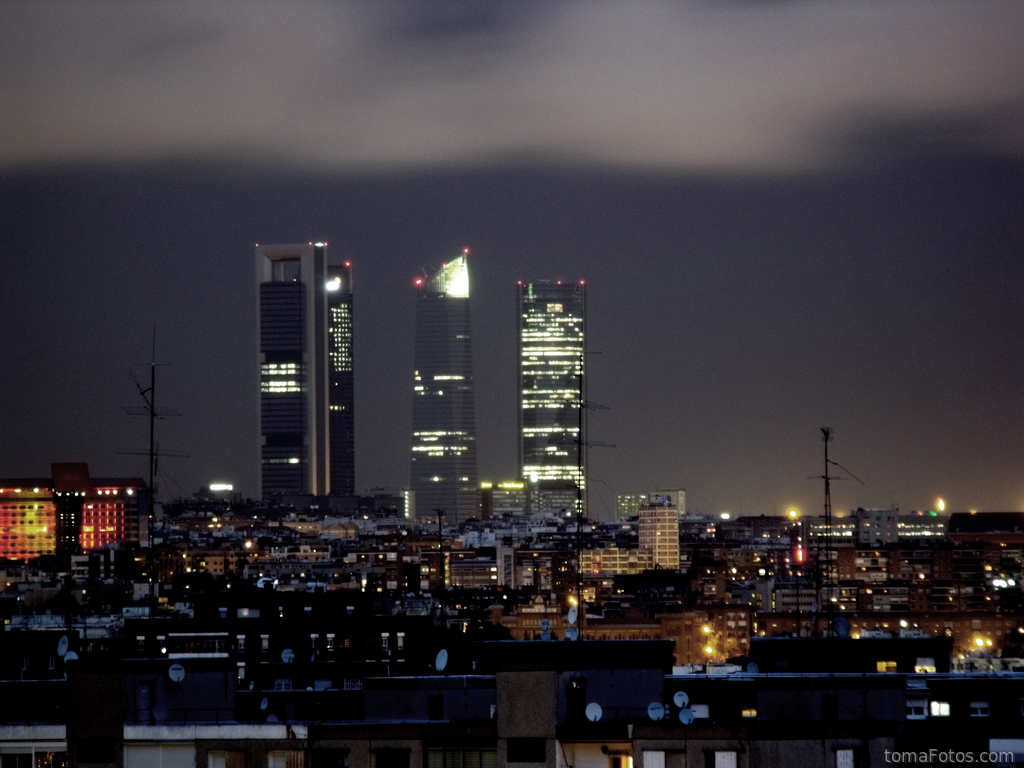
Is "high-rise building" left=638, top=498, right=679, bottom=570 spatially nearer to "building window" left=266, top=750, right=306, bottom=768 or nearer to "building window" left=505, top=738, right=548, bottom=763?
"building window" left=266, top=750, right=306, bottom=768

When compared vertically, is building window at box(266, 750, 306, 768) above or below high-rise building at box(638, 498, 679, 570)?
below

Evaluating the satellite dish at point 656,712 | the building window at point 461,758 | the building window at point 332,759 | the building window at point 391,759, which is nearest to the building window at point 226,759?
the building window at point 332,759

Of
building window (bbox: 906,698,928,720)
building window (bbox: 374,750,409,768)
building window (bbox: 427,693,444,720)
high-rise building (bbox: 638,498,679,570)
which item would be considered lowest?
building window (bbox: 374,750,409,768)

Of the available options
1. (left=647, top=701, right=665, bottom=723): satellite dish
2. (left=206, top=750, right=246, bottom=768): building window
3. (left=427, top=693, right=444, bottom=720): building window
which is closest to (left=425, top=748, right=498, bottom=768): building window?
(left=427, top=693, right=444, bottom=720): building window

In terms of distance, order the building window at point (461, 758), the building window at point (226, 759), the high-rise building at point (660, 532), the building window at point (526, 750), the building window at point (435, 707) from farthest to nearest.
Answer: the high-rise building at point (660, 532) → the building window at point (435, 707) → the building window at point (226, 759) → the building window at point (461, 758) → the building window at point (526, 750)

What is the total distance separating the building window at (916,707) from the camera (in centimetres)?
2278

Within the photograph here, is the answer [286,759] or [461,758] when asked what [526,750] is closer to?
[461,758]

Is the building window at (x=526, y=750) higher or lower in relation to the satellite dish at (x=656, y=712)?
lower

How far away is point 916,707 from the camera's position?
76.1 feet

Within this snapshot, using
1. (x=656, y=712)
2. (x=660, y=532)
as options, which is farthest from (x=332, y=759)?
(x=660, y=532)

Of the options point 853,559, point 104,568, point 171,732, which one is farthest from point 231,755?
point 853,559

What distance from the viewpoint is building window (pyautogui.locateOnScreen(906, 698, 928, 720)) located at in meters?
22.8

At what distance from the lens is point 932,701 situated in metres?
23.2

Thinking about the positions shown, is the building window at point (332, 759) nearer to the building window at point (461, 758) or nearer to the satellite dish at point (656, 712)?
the building window at point (461, 758)
